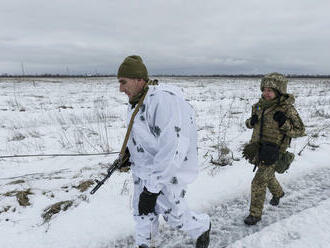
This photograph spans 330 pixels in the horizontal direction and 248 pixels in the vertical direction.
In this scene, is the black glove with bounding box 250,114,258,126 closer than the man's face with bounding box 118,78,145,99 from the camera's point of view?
No

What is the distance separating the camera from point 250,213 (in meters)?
2.90

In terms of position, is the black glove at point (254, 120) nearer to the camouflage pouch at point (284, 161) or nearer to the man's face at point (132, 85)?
the camouflage pouch at point (284, 161)

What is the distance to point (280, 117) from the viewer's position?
2.56m

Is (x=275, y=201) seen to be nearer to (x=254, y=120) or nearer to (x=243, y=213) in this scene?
(x=243, y=213)

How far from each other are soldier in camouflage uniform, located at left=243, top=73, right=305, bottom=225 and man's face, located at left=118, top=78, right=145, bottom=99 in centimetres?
146

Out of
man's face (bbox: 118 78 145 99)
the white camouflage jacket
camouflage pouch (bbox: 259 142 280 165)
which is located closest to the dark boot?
the white camouflage jacket

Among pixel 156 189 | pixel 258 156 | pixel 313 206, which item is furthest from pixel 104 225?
pixel 313 206

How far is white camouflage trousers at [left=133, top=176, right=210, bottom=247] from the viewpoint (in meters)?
2.04

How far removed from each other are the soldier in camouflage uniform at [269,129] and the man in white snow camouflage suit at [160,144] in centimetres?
105

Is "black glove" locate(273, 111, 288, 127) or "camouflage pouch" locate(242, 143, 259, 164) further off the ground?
"black glove" locate(273, 111, 288, 127)

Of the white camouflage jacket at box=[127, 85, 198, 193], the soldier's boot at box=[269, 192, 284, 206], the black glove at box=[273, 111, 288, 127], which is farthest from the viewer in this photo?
the soldier's boot at box=[269, 192, 284, 206]

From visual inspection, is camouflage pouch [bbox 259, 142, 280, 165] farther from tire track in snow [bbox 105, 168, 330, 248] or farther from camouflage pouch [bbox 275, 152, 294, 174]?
tire track in snow [bbox 105, 168, 330, 248]

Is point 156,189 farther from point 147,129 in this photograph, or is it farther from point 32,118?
point 32,118

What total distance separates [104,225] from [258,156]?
197cm
